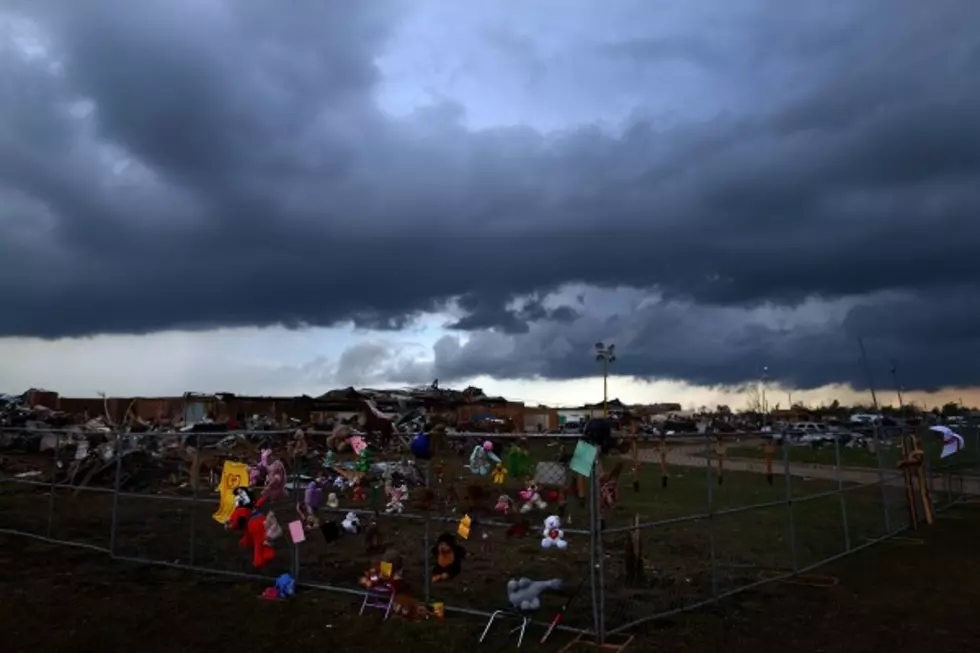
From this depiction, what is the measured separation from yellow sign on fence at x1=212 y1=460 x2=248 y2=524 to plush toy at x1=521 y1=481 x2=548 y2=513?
12.6 feet

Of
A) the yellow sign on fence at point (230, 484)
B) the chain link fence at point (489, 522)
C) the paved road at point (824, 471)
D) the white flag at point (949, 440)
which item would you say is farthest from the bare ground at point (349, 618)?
the paved road at point (824, 471)

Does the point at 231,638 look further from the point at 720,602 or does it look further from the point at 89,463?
the point at 89,463

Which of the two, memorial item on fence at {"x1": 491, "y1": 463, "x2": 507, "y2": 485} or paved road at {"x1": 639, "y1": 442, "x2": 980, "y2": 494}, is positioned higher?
memorial item on fence at {"x1": 491, "y1": 463, "x2": 507, "y2": 485}

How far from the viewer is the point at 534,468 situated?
921 cm

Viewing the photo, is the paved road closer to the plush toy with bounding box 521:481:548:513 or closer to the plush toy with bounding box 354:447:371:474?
the plush toy with bounding box 521:481:548:513

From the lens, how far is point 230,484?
988cm

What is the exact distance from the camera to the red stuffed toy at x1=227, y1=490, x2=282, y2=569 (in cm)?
950

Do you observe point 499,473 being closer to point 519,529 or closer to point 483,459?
point 483,459

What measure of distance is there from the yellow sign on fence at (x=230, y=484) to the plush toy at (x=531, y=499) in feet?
12.6

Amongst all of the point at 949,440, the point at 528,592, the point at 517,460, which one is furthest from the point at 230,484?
the point at 949,440

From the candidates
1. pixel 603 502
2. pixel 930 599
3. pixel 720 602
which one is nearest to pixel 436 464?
pixel 603 502

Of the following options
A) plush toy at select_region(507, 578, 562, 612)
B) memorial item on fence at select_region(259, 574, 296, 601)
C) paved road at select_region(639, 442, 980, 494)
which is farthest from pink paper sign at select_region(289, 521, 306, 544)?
paved road at select_region(639, 442, 980, 494)

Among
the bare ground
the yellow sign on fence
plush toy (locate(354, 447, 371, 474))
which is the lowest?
the bare ground

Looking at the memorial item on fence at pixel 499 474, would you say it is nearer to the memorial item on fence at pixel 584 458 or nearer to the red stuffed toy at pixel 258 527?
the memorial item on fence at pixel 584 458
